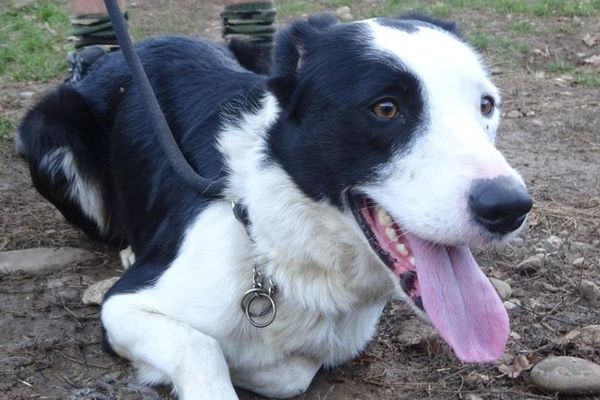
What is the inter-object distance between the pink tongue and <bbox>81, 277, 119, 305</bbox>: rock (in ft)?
4.83

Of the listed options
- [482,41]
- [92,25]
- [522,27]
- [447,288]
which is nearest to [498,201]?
[447,288]

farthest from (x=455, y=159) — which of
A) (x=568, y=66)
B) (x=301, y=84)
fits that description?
(x=568, y=66)

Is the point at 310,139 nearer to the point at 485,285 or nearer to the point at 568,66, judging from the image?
the point at 485,285

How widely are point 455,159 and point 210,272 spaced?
952 millimetres

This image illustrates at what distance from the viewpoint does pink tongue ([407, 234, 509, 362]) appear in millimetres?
2283

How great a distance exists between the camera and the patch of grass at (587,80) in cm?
636

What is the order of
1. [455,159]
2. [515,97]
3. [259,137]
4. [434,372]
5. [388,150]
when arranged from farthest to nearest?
[515,97]
[434,372]
[259,137]
[388,150]
[455,159]

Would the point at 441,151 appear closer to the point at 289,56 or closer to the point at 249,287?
the point at 289,56

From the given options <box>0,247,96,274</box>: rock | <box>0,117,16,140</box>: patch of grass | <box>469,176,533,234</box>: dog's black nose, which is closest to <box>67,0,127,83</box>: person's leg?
<box>0,117,16,140</box>: patch of grass

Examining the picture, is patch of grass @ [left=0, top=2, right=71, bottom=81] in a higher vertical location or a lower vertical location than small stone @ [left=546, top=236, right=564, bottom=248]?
lower

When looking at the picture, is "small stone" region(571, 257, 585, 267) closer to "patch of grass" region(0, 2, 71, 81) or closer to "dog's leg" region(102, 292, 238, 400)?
"dog's leg" region(102, 292, 238, 400)

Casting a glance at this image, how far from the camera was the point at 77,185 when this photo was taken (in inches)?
148

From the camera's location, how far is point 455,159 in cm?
214

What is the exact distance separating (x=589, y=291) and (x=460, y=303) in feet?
4.45
